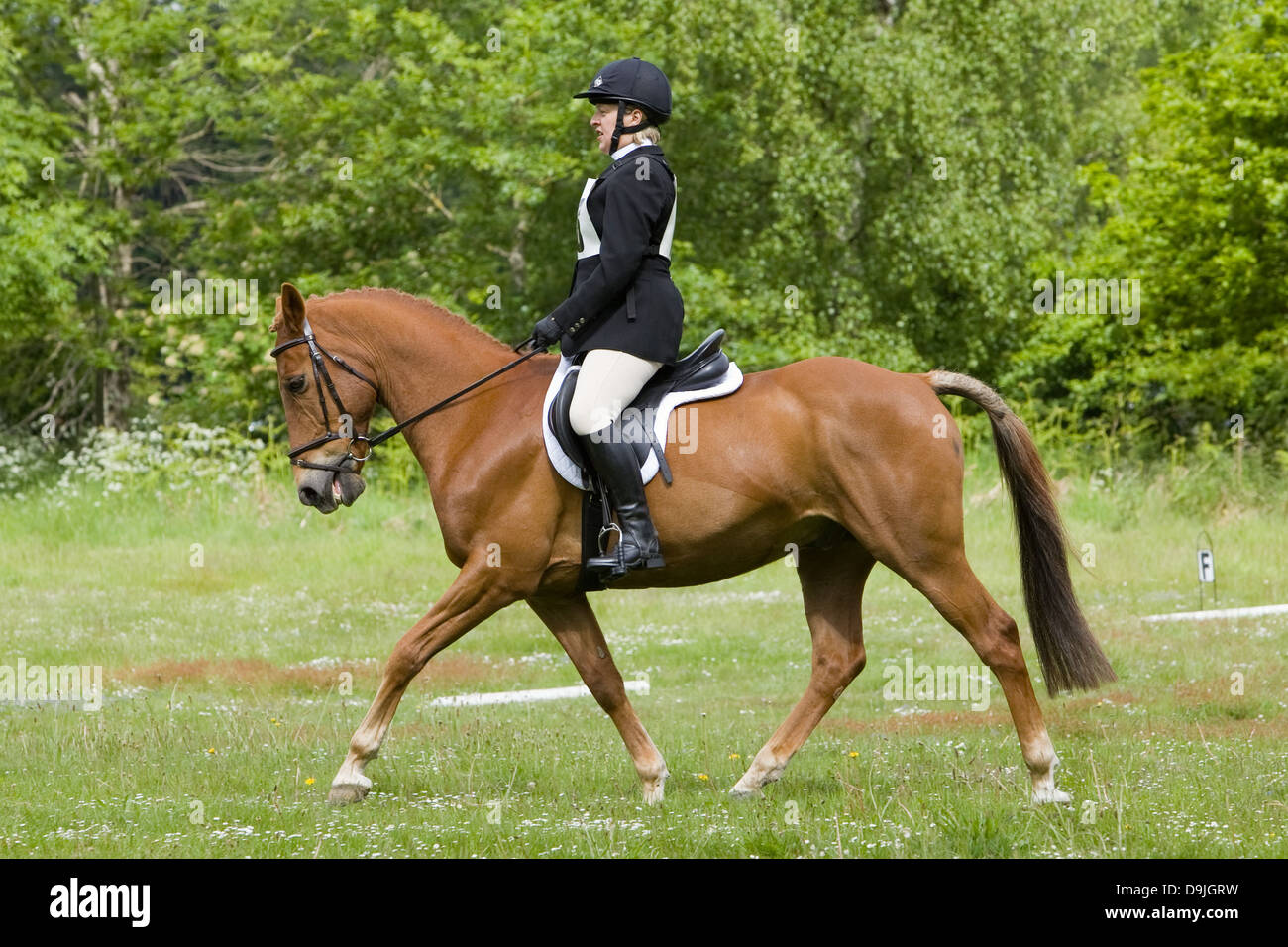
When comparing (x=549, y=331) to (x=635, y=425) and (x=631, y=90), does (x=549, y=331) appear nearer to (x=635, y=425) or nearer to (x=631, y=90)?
(x=635, y=425)

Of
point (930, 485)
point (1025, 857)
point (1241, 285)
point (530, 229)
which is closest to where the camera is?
point (1025, 857)

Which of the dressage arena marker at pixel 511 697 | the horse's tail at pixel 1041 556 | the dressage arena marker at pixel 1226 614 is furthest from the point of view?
the dressage arena marker at pixel 1226 614

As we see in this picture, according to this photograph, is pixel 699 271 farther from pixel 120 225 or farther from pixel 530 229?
pixel 120 225

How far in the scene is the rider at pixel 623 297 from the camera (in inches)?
265

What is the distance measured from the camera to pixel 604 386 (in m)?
6.76

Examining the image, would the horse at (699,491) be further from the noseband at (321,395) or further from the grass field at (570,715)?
the grass field at (570,715)

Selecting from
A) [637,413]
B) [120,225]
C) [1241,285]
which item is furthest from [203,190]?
[637,413]

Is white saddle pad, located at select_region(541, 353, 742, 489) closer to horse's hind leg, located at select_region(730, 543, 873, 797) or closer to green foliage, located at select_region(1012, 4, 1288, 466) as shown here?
horse's hind leg, located at select_region(730, 543, 873, 797)

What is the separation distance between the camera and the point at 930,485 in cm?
689

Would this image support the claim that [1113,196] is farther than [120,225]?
No

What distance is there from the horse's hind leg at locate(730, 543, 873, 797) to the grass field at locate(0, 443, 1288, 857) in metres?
0.25

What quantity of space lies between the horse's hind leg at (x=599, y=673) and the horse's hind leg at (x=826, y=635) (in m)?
0.51

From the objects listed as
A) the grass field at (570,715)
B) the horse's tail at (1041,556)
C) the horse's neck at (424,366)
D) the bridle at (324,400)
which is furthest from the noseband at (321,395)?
the horse's tail at (1041,556)

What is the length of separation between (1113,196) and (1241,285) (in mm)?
3526
